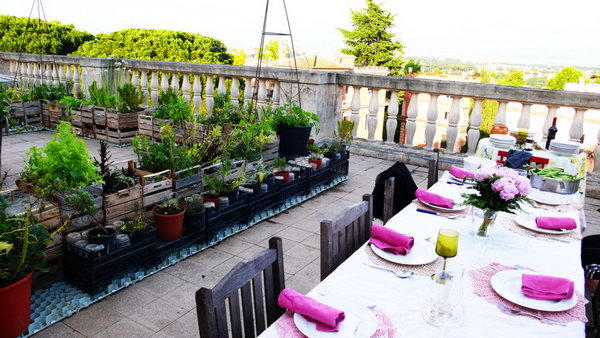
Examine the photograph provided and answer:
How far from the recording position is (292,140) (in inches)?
180

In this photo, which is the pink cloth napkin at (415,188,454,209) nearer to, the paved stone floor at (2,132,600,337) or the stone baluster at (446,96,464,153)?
the paved stone floor at (2,132,600,337)

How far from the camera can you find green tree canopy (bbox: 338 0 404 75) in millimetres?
34781

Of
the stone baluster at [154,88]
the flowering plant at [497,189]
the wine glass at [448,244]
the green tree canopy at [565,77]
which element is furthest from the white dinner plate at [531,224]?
the green tree canopy at [565,77]

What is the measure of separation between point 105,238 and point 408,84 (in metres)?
4.11

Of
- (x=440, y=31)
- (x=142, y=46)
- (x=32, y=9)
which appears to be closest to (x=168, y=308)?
(x=32, y=9)

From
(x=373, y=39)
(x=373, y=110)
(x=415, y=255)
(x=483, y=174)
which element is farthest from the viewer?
(x=373, y=39)

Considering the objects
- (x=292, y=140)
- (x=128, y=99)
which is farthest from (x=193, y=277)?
(x=128, y=99)

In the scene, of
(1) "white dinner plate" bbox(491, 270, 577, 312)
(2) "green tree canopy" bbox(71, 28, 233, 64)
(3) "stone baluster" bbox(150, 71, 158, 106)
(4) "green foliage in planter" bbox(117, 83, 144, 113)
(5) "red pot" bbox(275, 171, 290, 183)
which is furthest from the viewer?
(2) "green tree canopy" bbox(71, 28, 233, 64)

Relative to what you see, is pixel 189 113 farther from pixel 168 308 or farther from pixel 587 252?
pixel 587 252

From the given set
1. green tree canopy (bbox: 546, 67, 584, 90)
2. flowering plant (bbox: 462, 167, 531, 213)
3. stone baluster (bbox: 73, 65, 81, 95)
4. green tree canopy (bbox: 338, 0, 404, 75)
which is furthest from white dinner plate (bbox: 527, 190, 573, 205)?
green tree canopy (bbox: 338, 0, 404, 75)

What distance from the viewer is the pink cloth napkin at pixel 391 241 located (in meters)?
1.82

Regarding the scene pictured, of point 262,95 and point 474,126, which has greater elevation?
point 262,95

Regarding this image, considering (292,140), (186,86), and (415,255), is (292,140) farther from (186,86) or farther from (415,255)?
(415,255)

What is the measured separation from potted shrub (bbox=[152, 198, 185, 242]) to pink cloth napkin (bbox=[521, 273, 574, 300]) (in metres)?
Result: 2.20
